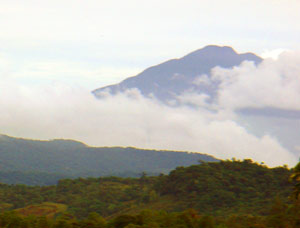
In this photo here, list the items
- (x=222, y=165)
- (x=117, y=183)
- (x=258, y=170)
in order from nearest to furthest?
(x=258, y=170) → (x=222, y=165) → (x=117, y=183)

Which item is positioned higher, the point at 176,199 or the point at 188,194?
the point at 188,194

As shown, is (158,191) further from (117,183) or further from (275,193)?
(117,183)

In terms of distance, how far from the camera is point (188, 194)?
344ft

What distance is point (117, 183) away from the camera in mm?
154375

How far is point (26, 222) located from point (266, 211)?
38.5 meters

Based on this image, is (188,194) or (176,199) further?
(176,199)

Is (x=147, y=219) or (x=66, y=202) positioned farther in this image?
(x=66, y=202)

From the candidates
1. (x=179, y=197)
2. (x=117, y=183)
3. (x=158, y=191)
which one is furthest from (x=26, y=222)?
(x=117, y=183)

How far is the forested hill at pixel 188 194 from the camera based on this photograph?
95.3 m

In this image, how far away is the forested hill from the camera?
313 feet

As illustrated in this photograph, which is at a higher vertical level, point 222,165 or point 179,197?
point 222,165

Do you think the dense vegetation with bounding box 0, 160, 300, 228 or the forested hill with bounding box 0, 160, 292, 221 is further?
the forested hill with bounding box 0, 160, 292, 221

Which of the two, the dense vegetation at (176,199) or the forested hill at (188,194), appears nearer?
the dense vegetation at (176,199)

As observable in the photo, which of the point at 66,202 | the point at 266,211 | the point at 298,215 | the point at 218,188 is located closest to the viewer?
the point at 298,215
